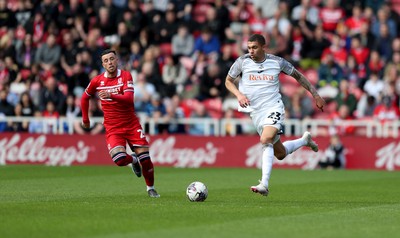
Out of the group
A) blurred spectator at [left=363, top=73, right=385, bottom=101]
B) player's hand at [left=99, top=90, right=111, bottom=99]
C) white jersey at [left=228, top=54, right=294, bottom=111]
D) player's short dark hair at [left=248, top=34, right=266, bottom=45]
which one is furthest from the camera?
blurred spectator at [left=363, top=73, right=385, bottom=101]

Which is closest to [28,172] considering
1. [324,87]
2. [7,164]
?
[7,164]

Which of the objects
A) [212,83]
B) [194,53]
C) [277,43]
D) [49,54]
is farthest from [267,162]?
[49,54]

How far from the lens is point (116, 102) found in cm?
1498

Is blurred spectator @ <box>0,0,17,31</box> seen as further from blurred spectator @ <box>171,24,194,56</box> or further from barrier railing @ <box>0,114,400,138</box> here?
blurred spectator @ <box>171,24,194,56</box>

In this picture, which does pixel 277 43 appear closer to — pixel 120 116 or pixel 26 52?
pixel 26 52

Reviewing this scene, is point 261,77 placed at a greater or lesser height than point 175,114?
greater

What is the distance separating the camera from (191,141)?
25875 mm

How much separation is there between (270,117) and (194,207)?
7.78 feet

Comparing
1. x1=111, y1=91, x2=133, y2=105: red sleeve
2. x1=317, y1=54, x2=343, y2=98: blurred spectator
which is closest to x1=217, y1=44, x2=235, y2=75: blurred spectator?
x1=317, y1=54, x2=343, y2=98: blurred spectator

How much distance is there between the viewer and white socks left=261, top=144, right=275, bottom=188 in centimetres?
1383

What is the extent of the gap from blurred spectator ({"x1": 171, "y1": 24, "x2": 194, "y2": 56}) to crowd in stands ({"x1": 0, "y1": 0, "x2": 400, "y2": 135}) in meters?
0.03

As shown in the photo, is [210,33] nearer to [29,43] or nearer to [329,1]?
[329,1]

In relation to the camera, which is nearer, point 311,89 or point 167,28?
point 311,89

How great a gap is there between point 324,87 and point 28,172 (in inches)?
327
